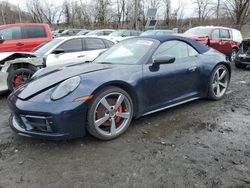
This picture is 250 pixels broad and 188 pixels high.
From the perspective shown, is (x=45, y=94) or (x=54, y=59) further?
(x=54, y=59)

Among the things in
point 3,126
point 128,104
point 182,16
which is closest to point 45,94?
point 128,104

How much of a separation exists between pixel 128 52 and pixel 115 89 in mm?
1020

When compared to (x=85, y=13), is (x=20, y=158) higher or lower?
lower

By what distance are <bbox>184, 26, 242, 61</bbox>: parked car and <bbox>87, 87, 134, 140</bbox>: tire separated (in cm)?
736

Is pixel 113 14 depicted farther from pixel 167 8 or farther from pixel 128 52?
pixel 128 52

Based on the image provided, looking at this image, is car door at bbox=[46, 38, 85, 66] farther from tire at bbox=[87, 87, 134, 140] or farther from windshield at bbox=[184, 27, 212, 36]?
windshield at bbox=[184, 27, 212, 36]

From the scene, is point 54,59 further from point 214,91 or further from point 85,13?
point 85,13

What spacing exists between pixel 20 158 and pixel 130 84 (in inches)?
65.7

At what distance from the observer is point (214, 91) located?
473cm

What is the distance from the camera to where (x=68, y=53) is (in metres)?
6.29

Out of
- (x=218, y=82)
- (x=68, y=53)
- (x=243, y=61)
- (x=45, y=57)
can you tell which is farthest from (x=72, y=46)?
(x=243, y=61)

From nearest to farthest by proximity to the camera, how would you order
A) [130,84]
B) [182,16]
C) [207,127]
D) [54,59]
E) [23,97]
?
1. [23,97]
2. [130,84]
3. [207,127]
4. [54,59]
5. [182,16]

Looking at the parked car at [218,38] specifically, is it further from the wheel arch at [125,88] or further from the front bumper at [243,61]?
the wheel arch at [125,88]

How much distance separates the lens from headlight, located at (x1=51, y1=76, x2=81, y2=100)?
9.38ft
